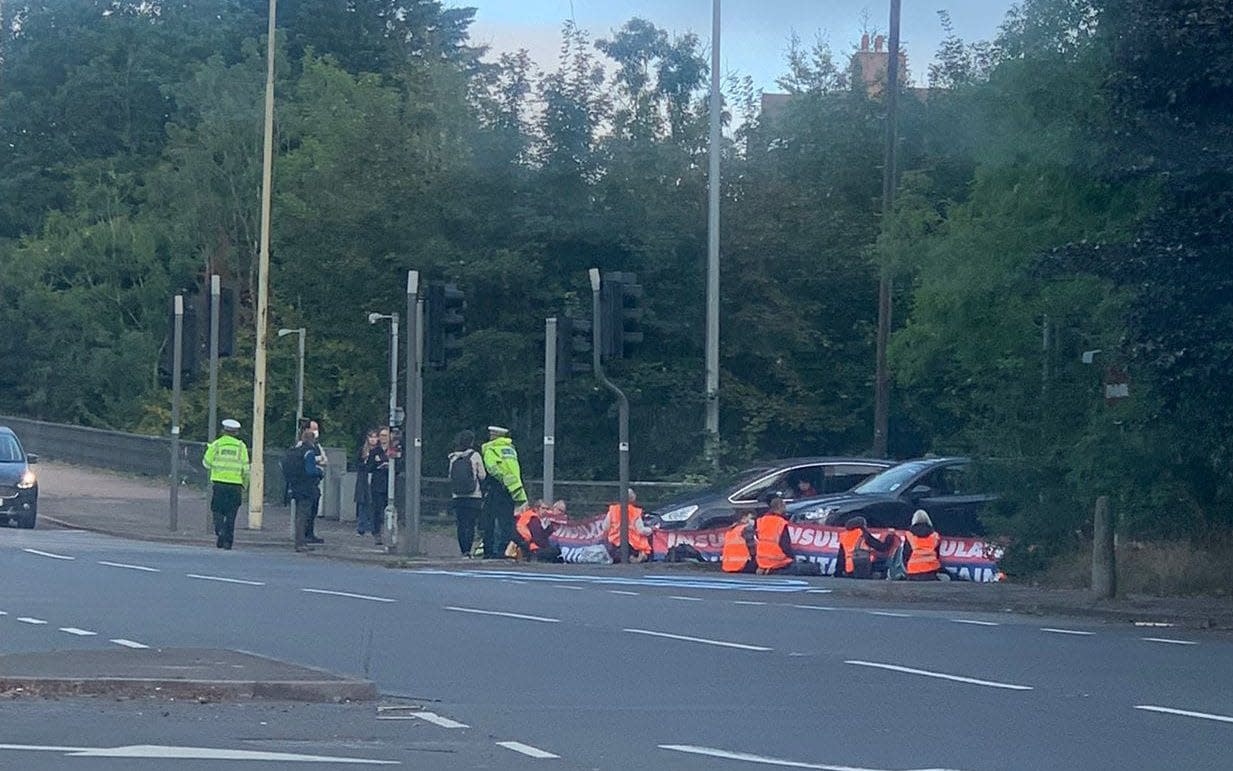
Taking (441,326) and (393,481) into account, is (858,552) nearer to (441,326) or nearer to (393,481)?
(441,326)

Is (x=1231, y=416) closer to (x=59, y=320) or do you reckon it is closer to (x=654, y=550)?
(x=654, y=550)

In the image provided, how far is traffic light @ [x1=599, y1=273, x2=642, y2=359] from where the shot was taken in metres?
25.7

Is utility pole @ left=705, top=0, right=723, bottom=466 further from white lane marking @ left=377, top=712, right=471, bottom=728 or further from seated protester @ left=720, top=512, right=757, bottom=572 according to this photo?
white lane marking @ left=377, top=712, right=471, bottom=728

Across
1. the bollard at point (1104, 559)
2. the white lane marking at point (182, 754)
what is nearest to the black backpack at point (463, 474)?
the bollard at point (1104, 559)

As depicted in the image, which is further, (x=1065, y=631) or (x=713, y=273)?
(x=713, y=273)

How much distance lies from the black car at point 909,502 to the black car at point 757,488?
5.14 ft

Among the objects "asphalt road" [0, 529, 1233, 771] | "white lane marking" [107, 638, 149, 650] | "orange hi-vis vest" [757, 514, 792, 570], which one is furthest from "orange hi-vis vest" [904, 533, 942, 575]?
"white lane marking" [107, 638, 149, 650]

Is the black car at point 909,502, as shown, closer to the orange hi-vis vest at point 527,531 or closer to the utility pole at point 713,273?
the orange hi-vis vest at point 527,531

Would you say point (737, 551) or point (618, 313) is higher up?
point (618, 313)

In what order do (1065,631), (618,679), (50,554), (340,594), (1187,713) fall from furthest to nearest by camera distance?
(50,554) < (340,594) < (1065,631) < (618,679) < (1187,713)

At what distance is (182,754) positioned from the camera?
30.8 ft

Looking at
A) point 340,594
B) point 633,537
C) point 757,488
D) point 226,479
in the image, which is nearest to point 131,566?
point 340,594

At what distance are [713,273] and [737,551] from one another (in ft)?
43.0

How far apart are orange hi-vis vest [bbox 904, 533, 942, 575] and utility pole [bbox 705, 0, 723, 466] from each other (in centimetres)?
1378
